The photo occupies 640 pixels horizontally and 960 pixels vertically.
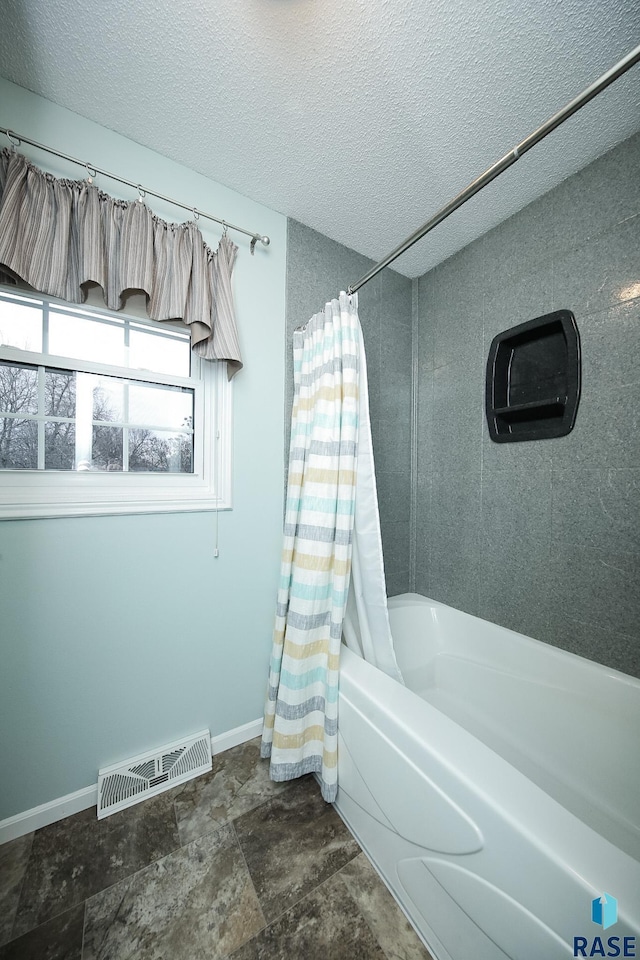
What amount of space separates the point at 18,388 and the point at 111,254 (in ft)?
1.86

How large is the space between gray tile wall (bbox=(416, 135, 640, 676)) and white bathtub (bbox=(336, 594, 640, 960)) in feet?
0.67

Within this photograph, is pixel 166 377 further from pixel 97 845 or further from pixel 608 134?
pixel 608 134

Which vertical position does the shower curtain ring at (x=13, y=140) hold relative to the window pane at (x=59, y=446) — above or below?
above

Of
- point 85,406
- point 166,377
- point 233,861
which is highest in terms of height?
point 166,377

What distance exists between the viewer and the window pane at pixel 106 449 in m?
1.29

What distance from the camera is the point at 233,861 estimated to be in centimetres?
107

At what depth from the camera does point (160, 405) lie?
1420mm

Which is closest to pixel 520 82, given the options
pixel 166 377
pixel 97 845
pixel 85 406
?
pixel 166 377

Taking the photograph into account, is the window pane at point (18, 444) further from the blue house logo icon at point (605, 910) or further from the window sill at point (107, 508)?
the blue house logo icon at point (605, 910)

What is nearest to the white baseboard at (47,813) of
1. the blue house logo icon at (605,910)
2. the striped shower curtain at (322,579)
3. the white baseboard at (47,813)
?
the white baseboard at (47,813)

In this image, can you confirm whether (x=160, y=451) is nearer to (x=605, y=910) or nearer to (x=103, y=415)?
(x=103, y=415)

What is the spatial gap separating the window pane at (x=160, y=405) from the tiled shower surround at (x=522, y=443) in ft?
1.60

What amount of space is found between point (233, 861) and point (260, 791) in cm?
24

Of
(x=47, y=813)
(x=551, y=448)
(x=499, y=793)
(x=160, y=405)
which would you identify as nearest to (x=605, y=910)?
(x=499, y=793)
